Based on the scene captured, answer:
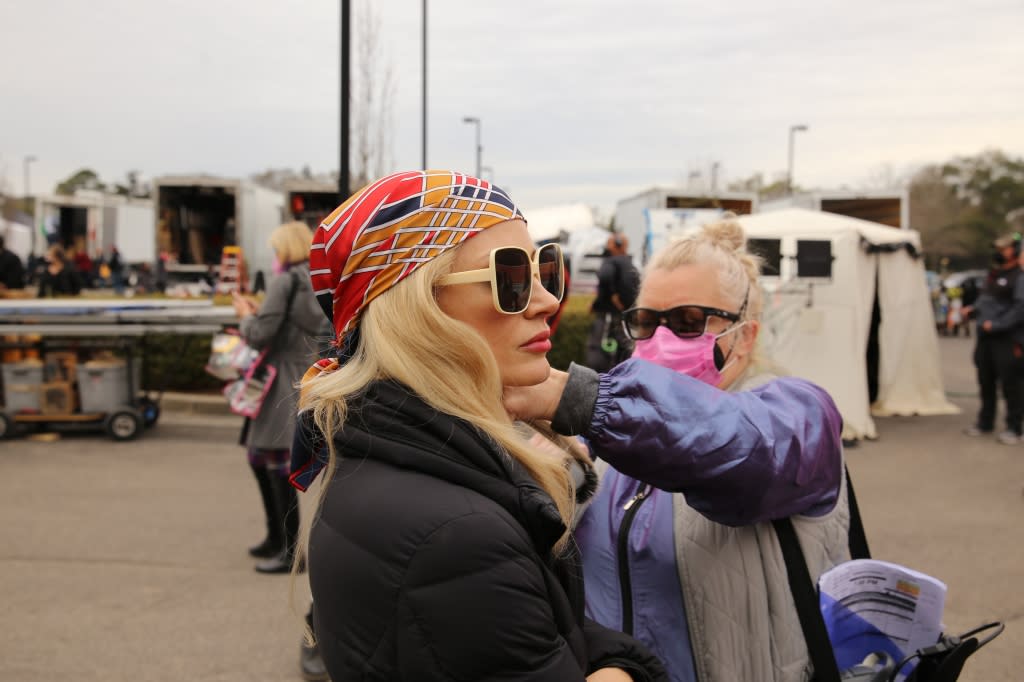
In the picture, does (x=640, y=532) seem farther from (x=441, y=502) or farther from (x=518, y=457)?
(x=441, y=502)

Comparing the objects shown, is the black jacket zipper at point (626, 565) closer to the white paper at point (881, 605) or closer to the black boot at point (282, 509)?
the white paper at point (881, 605)

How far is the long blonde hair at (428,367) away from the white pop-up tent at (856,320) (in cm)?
776

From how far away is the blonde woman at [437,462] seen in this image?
1.12 meters

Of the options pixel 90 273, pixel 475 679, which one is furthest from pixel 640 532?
pixel 90 273

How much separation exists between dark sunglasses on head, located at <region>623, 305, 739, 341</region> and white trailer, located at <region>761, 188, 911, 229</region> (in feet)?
45.0

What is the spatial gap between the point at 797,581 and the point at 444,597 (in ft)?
2.99

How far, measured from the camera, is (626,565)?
179cm

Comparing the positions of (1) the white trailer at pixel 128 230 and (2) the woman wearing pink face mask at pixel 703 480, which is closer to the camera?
(2) the woman wearing pink face mask at pixel 703 480

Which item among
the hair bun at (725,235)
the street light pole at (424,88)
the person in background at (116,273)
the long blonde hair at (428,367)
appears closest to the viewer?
the long blonde hair at (428,367)

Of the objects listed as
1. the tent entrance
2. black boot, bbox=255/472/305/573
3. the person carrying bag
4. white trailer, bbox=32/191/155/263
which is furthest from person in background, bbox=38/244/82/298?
the person carrying bag

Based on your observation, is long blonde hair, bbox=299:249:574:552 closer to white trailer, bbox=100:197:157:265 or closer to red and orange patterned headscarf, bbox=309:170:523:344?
red and orange patterned headscarf, bbox=309:170:523:344

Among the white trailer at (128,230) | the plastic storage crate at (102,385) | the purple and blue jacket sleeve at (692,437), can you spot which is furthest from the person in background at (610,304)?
the white trailer at (128,230)

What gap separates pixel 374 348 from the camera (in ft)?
4.42

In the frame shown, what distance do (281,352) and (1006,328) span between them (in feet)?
26.3
